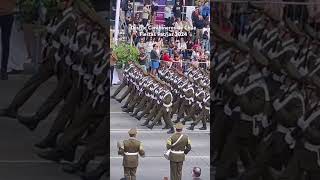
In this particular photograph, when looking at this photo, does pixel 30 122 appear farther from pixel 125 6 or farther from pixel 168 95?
pixel 125 6

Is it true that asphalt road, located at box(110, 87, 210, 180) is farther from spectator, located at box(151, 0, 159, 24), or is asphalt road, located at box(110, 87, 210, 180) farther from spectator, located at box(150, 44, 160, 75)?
spectator, located at box(151, 0, 159, 24)

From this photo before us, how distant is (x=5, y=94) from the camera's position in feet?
16.6

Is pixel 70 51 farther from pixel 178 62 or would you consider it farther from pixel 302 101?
pixel 302 101

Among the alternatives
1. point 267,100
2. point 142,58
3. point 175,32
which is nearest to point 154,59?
point 142,58

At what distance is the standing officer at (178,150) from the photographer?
4.12 metres

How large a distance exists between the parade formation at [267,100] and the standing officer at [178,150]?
22 cm

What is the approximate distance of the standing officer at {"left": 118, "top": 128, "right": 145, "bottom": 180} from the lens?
4172 mm

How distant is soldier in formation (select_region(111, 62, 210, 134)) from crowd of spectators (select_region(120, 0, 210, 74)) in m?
0.12

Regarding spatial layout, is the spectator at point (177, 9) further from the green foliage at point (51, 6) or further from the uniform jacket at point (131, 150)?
the green foliage at point (51, 6)

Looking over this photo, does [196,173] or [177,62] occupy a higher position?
[177,62]

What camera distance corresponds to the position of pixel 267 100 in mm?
4387

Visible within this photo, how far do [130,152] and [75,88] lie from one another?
864 mm

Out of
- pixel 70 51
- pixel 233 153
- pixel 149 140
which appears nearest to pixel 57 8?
pixel 70 51

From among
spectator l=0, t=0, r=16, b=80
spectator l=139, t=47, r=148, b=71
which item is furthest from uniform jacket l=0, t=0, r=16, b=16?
spectator l=139, t=47, r=148, b=71
